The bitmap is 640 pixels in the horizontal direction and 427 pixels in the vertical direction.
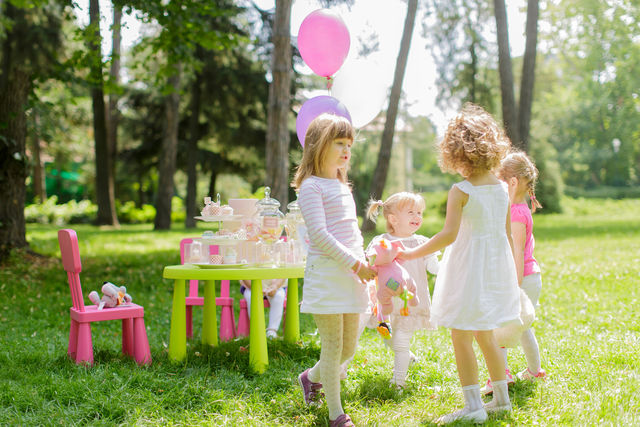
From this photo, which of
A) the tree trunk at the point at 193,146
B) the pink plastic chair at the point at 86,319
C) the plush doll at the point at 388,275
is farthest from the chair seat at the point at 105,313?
the tree trunk at the point at 193,146

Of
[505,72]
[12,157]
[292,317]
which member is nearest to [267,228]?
[292,317]

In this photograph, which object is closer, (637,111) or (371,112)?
(371,112)

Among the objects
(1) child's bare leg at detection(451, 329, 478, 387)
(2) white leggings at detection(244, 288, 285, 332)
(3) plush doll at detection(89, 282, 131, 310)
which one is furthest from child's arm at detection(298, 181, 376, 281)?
(2) white leggings at detection(244, 288, 285, 332)

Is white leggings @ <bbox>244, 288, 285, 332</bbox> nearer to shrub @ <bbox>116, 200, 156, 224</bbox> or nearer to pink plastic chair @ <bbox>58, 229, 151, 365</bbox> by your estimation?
pink plastic chair @ <bbox>58, 229, 151, 365</bbox>

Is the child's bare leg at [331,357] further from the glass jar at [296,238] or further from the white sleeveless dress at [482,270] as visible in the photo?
the glass jar at [296,238]

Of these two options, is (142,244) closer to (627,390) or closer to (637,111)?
(627,390)

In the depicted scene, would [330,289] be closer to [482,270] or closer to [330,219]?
[330,219]

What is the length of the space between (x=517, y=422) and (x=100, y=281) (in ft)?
22.6

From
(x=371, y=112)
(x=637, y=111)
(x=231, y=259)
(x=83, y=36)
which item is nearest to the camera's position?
(x=231, y=259)

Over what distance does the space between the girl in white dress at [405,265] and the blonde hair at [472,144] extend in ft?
2.04

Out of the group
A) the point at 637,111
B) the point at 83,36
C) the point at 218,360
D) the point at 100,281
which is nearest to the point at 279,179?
the point at 100,281

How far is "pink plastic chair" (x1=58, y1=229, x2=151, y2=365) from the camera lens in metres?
4.11

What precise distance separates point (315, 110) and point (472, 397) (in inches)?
101

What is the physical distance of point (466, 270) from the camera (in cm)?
305
